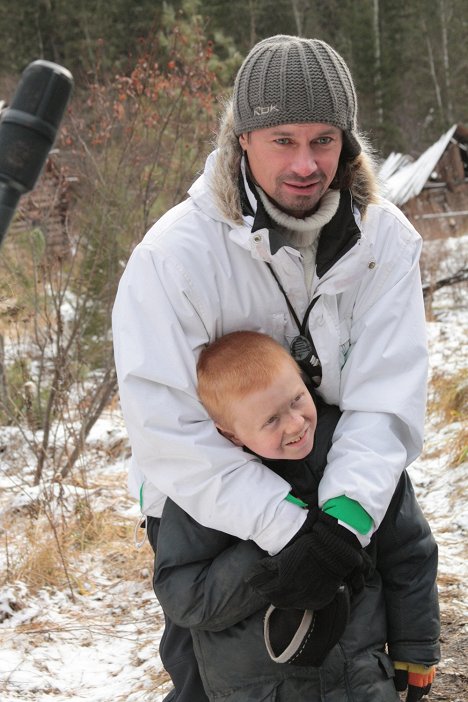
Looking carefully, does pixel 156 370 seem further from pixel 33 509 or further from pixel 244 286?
pixel 33 509

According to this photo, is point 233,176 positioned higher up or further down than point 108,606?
higher up

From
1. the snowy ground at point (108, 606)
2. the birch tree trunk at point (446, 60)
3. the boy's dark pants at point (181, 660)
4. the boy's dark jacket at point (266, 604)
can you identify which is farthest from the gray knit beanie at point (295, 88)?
the birch tree trunk at point (446, 60)

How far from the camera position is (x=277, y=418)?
2.16m

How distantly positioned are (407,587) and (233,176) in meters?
1.22

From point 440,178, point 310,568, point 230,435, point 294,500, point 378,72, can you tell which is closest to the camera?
point 310,568

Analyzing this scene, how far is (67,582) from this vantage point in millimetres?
4168

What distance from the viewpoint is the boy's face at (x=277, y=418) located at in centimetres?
215

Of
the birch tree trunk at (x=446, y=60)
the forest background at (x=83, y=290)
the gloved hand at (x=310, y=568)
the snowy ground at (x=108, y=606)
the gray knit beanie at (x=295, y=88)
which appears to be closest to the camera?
the gloved hand at (x=310, y=568)

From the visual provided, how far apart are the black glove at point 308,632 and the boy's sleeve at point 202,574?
86 millimetres

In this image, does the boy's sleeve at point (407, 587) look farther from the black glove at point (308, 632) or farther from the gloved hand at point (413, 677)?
the black glove at point (308, 632)

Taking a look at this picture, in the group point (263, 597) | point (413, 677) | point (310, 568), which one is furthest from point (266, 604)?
point (413, 677)

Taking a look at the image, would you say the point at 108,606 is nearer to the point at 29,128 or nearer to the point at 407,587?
the point at 407,587

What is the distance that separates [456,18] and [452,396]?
33035 mm

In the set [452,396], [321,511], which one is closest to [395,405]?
[321,511]
